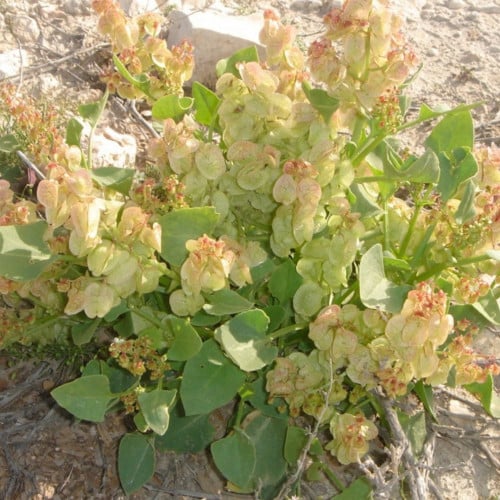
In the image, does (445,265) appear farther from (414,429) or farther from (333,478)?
(333,478)

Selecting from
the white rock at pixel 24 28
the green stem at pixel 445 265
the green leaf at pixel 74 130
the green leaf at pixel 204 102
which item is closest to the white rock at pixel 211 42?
the white rock at pixel 24 28

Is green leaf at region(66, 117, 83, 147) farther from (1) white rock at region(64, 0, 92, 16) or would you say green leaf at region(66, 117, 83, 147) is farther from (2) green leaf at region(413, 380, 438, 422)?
(1) white rock at region(64, 0, 92, 16)

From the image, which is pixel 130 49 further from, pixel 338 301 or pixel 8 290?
pixel 338 301

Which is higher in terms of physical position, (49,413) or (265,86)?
(265,86)

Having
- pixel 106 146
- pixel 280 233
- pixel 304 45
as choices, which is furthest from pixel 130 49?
pixel 304 45

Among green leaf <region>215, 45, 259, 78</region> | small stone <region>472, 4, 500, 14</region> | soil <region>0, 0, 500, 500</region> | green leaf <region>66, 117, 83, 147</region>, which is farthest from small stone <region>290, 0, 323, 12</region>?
green leaf <region>66, 117, 83, 147</region>

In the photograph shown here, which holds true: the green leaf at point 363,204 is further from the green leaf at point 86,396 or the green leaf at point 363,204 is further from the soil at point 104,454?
the green leaf at point 86,396
